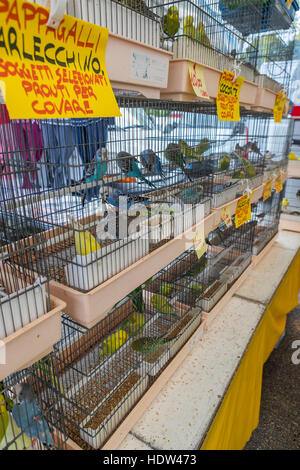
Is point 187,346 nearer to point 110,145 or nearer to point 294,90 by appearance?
point 110,145

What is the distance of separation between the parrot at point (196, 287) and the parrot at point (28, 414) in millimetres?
833

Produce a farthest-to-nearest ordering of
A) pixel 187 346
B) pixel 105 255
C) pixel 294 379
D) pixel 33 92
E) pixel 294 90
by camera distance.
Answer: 1. pixel 294 90
2. pixel 294 379
3. pixel 187 346
4. pixel 105 255
5. pixel 33 92

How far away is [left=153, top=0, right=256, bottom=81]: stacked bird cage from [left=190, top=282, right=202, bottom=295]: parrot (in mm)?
876

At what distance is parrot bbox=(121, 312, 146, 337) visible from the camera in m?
1.05

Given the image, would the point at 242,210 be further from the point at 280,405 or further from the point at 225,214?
the point at 280,405

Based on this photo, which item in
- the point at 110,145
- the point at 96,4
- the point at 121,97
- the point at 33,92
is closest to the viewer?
the point at 33,92

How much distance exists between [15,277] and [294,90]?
315 centimetres

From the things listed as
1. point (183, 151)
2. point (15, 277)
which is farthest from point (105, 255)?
point (183, 151)

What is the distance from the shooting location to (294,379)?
73.5 inches

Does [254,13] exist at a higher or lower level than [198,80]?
higher

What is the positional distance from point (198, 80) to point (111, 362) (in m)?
0.91

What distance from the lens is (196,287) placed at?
1.44 metres

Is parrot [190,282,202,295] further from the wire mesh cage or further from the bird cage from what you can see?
the wire mesh cage

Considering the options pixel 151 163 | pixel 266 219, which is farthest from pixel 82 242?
pixel 266 219
